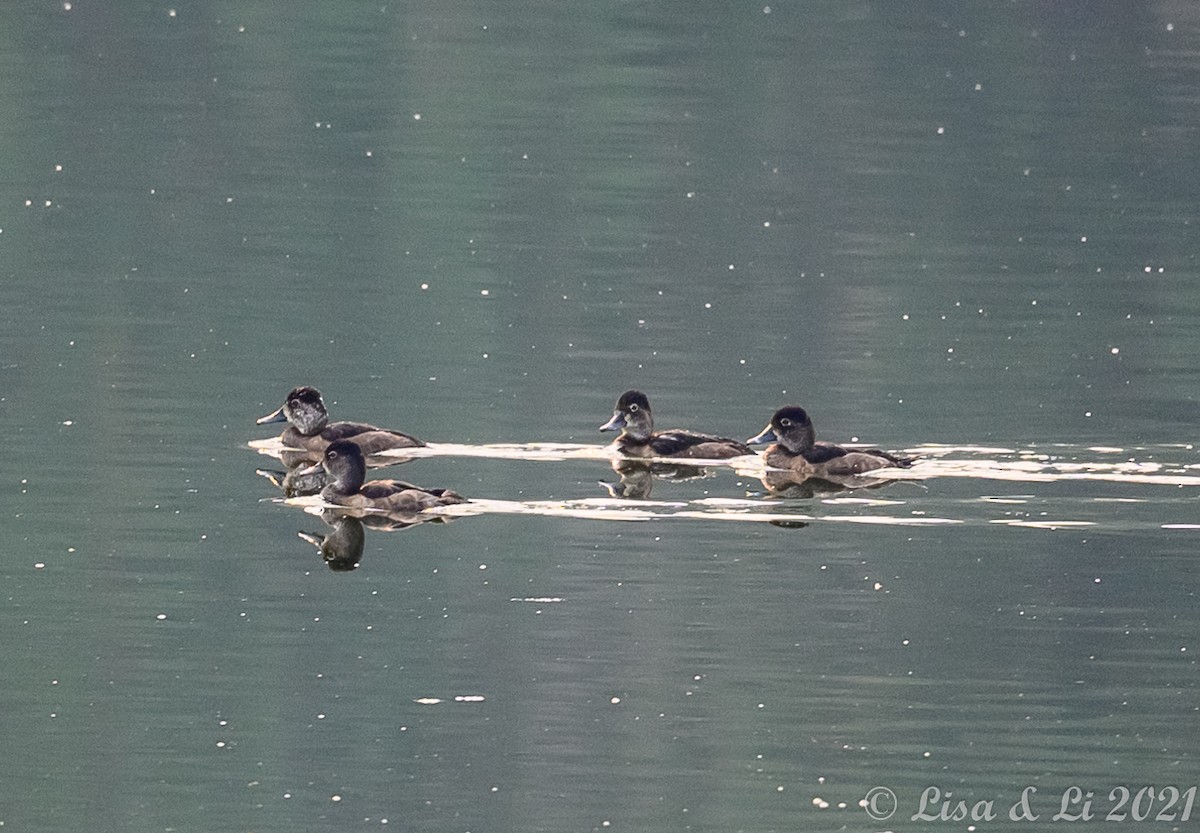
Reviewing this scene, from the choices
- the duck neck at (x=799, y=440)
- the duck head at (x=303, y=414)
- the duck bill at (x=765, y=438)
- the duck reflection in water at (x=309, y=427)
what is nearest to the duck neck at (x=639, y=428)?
the duck bill at (x=765, y=438)

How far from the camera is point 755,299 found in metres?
24.4

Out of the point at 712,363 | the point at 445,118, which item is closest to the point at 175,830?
the point at 712,363

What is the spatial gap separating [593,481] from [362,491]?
58.9 inches

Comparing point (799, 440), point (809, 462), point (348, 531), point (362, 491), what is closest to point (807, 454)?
point (809, 462)

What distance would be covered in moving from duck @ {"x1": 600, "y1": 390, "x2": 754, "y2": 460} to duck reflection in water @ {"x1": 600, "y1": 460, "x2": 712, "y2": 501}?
8cm

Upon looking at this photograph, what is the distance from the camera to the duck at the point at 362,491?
15531mm

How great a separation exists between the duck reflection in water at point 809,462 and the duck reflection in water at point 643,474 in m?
0.42

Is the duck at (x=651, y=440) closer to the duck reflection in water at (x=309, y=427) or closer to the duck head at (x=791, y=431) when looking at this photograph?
the duck head at (x=791, y=431)

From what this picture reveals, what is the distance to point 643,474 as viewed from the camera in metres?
16.9

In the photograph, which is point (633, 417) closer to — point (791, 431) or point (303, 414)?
point (791, 431)

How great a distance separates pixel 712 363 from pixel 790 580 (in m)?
6.95

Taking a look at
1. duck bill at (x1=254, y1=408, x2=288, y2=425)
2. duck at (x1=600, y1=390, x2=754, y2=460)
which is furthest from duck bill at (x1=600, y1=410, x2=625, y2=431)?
duck bill at (x1=254, y1=408, x2=288, y2=425)

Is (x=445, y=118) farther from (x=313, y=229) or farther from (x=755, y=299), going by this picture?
(x=755, y=299)

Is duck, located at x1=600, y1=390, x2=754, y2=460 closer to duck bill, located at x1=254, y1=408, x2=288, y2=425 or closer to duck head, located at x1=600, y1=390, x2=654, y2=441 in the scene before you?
duck head, located at x1=600, y1=390, x2=654, y2=441
